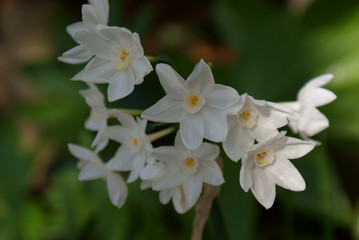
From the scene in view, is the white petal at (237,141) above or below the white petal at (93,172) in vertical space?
above

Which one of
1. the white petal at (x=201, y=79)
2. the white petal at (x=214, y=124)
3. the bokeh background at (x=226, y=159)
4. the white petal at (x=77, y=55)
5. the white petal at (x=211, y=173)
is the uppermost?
the white petal at (x=201, y=79)

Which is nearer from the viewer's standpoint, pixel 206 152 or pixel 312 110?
pixel 206 152

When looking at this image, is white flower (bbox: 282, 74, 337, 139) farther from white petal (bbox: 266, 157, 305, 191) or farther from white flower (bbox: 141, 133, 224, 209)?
white flower (bbox: 141, 133, 224, 209)

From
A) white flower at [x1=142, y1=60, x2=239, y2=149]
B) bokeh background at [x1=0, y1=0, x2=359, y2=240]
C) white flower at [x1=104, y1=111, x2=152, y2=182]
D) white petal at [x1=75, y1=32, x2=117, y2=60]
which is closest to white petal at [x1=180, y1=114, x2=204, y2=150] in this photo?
white flower at [x1=142, y1=60, x2=239, y2=149]

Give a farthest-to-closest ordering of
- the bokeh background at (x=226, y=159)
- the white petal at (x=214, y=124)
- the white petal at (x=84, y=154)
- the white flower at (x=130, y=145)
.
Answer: the bokeh background at (x=226, y=159), the white petal at (x=84, y=154), the white flower at (x=130, y=145), the white petal at (x=214, y=124)

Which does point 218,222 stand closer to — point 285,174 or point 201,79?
point 285,174

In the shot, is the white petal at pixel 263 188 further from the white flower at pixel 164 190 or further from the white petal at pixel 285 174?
the white flower at pixel 164 190

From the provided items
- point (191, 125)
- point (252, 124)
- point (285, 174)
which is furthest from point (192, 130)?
point (285, 174)

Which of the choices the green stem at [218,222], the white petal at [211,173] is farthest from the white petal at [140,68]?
the green stem at [218,222]

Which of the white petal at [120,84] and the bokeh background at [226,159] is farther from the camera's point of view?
the bokeh background at [226,159]
